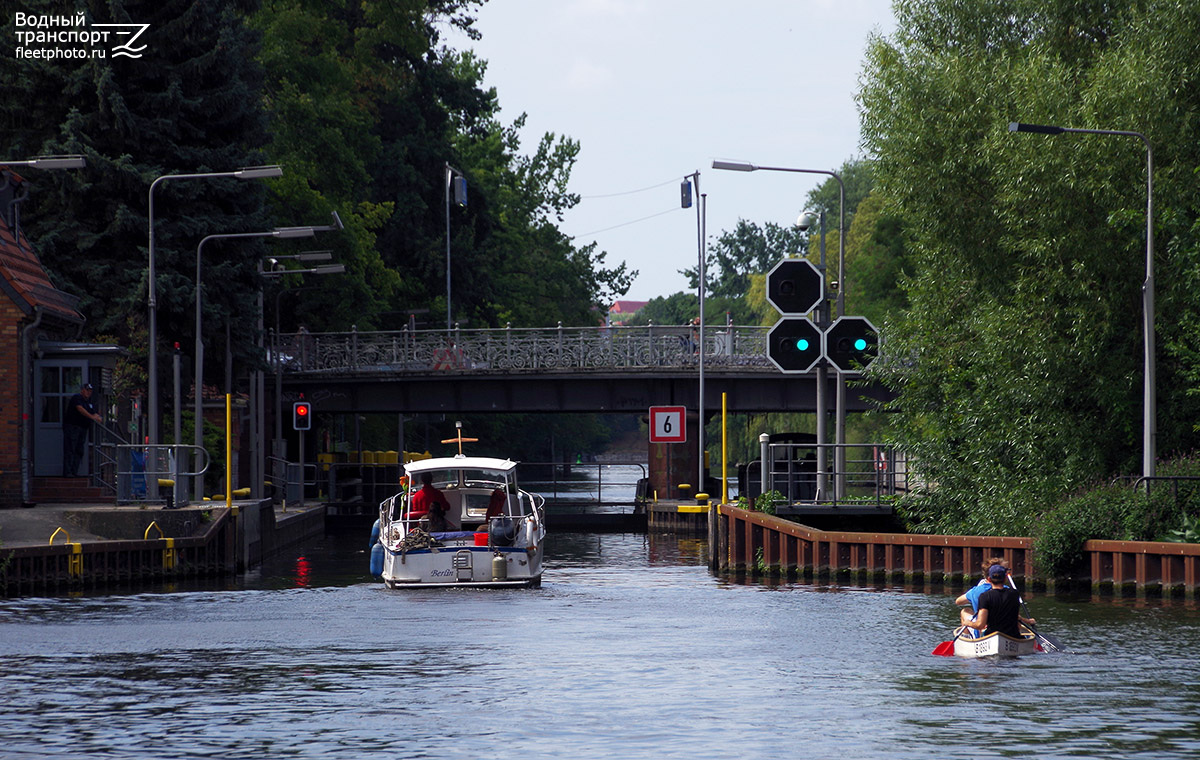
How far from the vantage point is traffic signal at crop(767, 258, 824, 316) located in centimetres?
3303

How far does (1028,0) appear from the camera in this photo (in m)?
37.1

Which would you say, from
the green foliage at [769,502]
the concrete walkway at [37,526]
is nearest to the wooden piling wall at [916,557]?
the green foliage at [769,502]

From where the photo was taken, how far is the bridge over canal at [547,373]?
60.2 meters

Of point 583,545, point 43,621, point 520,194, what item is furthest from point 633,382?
point 520,194

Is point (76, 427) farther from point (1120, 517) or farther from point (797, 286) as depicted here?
point (1120, 517)

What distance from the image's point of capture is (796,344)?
104ft

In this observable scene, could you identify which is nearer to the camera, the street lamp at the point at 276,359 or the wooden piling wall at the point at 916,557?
the wooden piling wall at the point at 916,557

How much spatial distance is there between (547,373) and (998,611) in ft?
130

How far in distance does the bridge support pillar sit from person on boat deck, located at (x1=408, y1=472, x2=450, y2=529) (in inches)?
1144

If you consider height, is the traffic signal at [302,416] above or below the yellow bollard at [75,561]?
above

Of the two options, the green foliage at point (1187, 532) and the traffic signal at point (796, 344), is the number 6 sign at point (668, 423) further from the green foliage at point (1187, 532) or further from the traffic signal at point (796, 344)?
the green foliage at point (1187, 532)

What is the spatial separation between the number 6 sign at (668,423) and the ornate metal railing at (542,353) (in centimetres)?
747

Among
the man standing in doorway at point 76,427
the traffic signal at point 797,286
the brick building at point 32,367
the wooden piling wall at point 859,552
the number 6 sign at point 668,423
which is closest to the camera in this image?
A: the wooden piling wall at point 859,552

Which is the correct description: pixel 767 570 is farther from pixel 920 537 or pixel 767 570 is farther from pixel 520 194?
pixel 520 194
